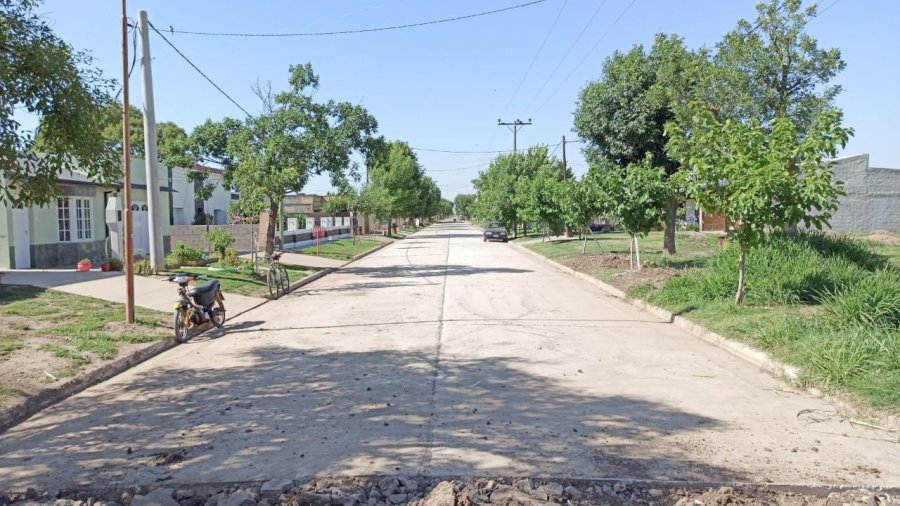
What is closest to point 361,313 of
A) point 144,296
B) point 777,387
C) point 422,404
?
point 144,296

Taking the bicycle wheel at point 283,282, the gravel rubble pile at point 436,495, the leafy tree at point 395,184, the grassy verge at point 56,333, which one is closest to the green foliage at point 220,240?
the bicycle wheel at point 283,282

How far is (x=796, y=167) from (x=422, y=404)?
9216mm

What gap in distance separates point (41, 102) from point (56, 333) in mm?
4159

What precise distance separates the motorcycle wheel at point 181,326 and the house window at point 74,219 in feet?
42.8

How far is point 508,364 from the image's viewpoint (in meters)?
8.38

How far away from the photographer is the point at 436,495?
420 centimetres

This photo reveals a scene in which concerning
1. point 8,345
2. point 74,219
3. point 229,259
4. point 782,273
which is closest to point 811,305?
point 782,273

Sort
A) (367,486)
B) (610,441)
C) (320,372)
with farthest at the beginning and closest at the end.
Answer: (320,372), (610,441), (367,486)

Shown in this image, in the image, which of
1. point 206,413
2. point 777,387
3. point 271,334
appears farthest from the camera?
point 271,334

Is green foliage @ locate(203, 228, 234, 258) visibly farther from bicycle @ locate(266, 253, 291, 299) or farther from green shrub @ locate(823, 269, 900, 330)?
green shrub @ locate(823, 269, 900, 330)

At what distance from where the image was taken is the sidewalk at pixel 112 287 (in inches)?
538

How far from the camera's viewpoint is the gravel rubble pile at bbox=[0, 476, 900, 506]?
13.8 ft

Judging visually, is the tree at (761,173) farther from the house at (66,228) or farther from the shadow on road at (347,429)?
the house at (66,228)

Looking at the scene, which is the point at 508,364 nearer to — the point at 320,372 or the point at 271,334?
the point at 320,372
